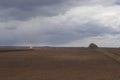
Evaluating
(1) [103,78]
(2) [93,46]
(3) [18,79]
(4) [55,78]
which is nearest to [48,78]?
(4) [55,78]

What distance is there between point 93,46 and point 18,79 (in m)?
90.8

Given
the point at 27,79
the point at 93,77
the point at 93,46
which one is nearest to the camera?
the point at 27,79

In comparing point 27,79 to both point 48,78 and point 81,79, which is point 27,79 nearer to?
point 48,78

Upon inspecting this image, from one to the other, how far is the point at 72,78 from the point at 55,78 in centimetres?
100

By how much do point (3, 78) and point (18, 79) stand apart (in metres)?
1.04

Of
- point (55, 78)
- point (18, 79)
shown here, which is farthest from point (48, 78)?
point (18, 79)

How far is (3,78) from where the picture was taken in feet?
69.4

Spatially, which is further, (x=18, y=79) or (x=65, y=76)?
(x=65, y=76)

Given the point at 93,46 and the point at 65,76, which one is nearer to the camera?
the point at 65,76

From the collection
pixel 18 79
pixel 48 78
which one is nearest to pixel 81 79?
pixel 48 78

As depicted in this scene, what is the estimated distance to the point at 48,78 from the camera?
21.5 metres

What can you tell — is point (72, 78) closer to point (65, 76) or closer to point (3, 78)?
point (65, 76)

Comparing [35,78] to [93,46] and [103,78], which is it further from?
[93,46]

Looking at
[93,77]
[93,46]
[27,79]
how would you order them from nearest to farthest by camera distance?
[27,79] → [93,77] → [93,46]
